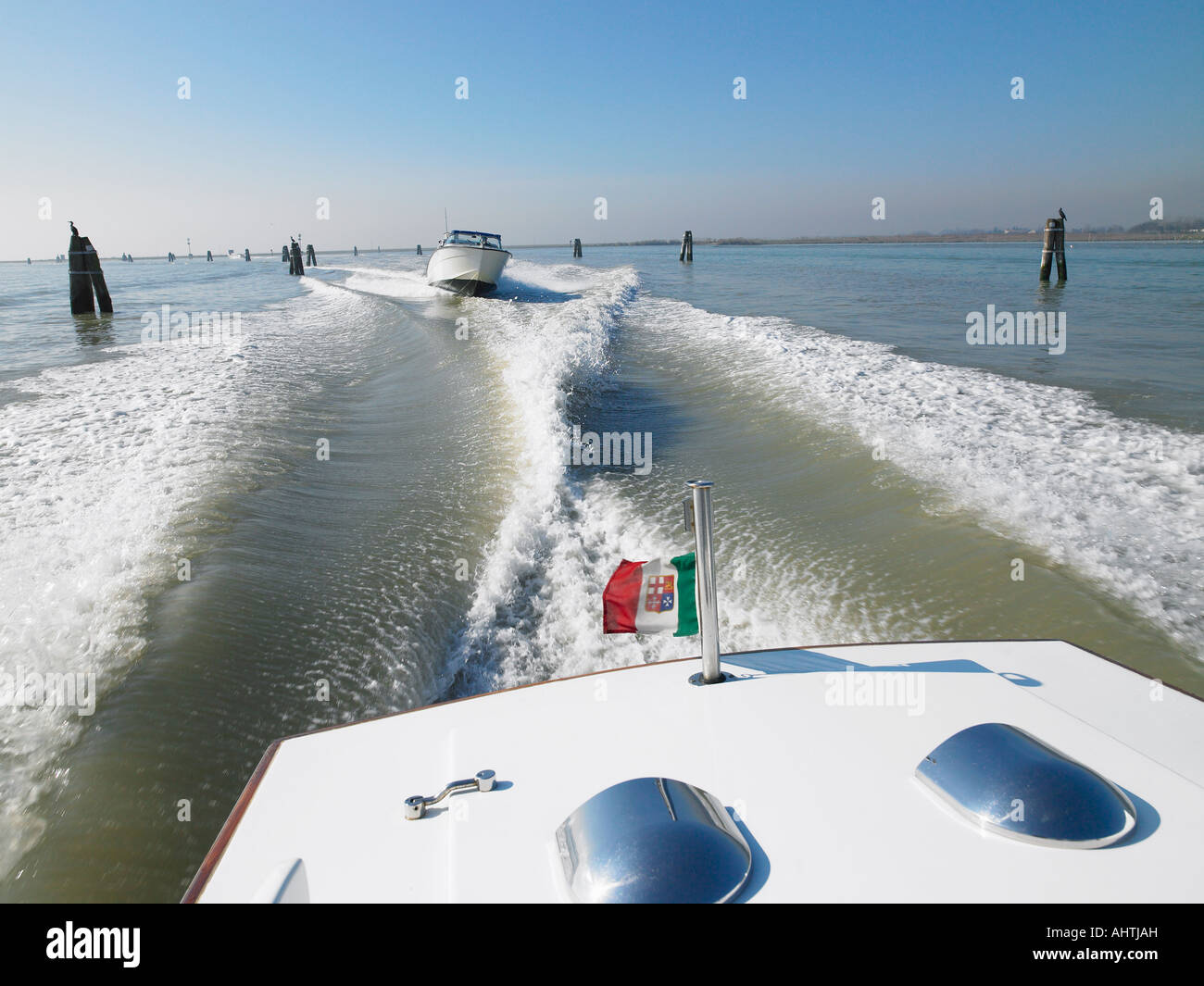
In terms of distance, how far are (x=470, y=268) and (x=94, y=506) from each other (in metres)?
20.5

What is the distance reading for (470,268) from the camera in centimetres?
2406

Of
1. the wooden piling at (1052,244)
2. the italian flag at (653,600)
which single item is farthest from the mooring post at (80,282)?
the wooden piling at (1052,244)

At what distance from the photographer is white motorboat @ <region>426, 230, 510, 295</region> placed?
947 inches

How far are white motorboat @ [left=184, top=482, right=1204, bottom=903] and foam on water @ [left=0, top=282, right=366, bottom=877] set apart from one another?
6.01 feet

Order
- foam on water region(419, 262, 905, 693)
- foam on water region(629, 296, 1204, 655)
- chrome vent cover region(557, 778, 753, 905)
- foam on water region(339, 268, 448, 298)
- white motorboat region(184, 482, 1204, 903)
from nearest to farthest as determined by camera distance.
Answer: chrome vent cover region(557, 778, 753, 905), white motorboat region(184, 482, 1204, 903), foam on water region(419, 262, 905, 693), foam on water region(629, 296, 1204, 655), foam on water region(339, 268, 448, 298)

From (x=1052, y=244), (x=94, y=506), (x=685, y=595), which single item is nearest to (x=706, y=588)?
(x=685, y=595)

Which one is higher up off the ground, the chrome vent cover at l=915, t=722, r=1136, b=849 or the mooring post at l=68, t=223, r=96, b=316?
the mooring post at l=68, t=223, r=96, b=316

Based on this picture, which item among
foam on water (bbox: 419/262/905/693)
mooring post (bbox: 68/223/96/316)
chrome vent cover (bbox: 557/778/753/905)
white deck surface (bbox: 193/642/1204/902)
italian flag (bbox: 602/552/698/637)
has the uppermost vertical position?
mooring post (bbox: 68/223/96/316)

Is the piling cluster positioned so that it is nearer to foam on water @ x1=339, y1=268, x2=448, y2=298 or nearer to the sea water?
the sea water

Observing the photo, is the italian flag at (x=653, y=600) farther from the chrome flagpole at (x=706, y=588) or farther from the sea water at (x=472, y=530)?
the sea water at (x=472, y=530)

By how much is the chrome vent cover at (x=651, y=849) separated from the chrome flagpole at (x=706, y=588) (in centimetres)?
74

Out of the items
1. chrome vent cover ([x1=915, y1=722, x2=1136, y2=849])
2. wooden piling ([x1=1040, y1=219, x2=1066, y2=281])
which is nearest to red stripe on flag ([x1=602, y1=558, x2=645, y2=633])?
chrome vent cover ([x1=915, y1=722, x2=1136, y2=849])

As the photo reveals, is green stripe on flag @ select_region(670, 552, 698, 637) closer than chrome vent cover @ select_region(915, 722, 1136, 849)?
No
